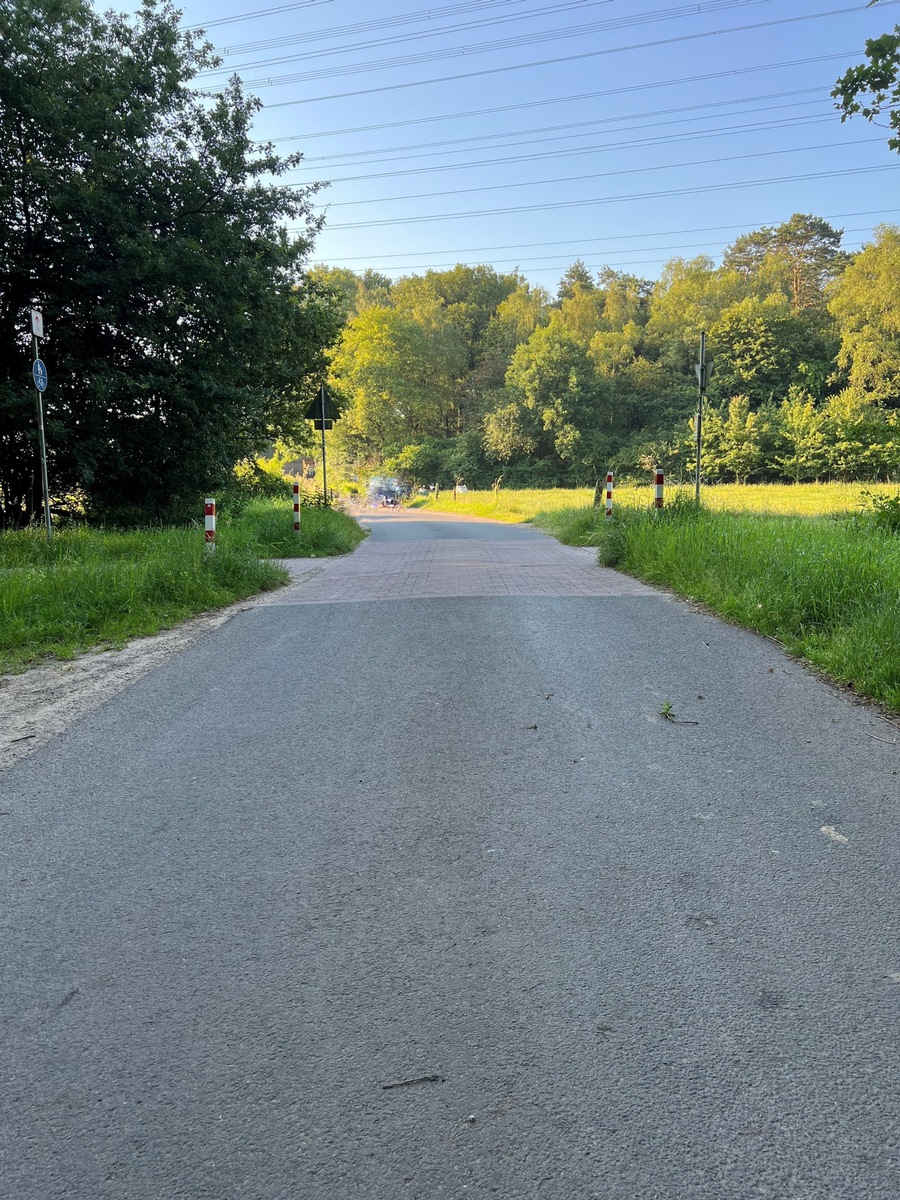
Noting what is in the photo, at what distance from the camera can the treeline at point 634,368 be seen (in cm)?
A: 4816

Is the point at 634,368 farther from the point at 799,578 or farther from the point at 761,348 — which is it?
the point at 799,578

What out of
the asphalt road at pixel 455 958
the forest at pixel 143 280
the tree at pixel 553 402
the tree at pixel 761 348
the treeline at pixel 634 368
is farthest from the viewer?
the tree at pixel 553 402

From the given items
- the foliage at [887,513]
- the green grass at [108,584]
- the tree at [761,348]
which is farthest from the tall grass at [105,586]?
the tree at [761,348]

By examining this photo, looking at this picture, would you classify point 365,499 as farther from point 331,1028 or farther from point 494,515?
point 331,1028

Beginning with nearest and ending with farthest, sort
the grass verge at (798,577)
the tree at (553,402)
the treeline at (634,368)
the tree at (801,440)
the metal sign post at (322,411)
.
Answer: the grass verge at (798,577) → the metal sign post at (322,411) → the tree at (801,440) → the treeline at (634,368) → the tree at (553,402)

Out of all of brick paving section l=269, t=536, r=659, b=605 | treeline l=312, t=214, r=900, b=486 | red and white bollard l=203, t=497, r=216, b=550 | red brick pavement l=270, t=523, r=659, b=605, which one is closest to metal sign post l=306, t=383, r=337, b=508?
red brick pavement l=270, t=523, r=659, b=605

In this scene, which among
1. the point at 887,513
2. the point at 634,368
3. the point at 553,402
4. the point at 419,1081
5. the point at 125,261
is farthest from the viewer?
the point at 634,368

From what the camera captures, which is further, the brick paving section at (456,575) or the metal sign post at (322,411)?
the metal sign post at (322,411)

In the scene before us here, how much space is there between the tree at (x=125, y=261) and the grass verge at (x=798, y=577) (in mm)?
9245

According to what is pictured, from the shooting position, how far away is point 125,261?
Answer: 14164mm

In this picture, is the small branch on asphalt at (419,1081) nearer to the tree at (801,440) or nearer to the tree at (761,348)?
the tree at (801,440)

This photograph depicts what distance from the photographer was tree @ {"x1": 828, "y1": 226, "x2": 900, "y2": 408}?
45844mm

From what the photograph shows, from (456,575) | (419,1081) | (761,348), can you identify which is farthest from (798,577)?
(761,348)

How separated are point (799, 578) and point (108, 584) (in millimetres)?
6511
